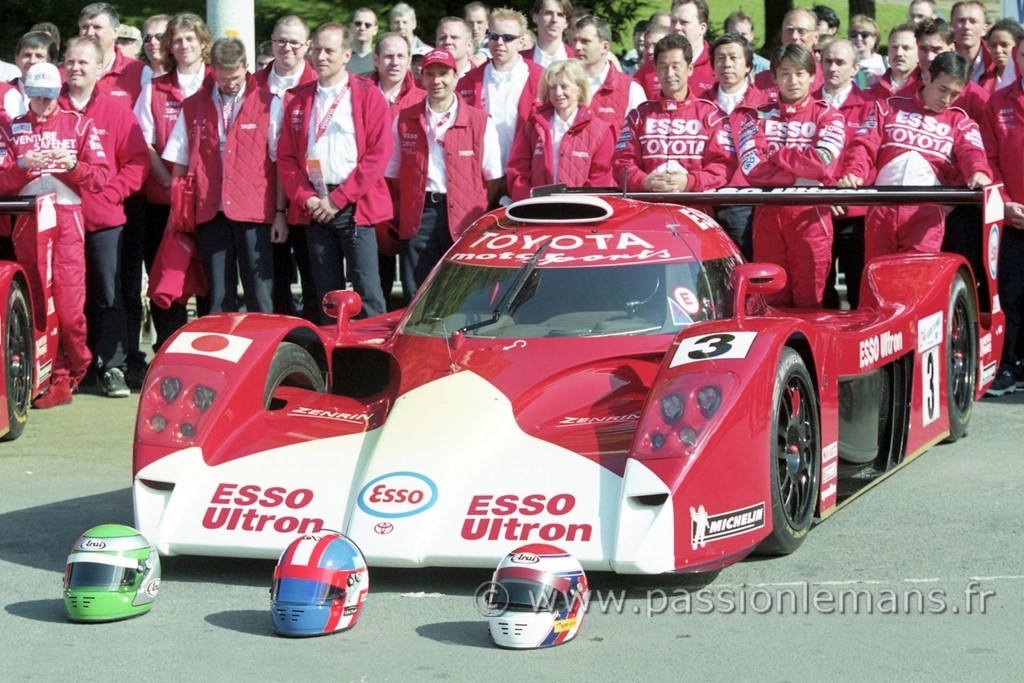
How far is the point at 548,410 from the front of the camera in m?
6.80

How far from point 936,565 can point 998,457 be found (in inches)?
94.8

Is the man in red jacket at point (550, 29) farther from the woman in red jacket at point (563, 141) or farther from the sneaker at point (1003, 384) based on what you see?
the sneaker at point (1003, 384)

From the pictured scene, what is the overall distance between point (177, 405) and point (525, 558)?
200 centimetres

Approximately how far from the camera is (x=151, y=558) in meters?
5.95

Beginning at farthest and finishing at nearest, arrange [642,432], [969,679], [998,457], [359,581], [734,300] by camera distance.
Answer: [998,457], [734,300], [642,432], [359,581], [969,679]

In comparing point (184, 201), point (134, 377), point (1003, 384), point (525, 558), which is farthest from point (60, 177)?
point (525, 558)

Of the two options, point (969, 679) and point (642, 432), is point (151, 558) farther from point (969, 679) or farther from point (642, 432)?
point (969, 679)

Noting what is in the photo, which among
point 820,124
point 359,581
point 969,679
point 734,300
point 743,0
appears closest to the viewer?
point 969,679

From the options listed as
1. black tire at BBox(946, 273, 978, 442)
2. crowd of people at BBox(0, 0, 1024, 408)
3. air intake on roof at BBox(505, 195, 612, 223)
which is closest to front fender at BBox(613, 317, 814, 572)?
air intake on roof at BBox(505, 195, 612, 223)

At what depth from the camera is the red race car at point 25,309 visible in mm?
9797

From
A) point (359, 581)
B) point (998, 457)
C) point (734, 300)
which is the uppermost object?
point (734, 300)

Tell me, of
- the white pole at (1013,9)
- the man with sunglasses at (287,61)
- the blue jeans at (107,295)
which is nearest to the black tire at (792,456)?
the man with sunglasses at (287,61)

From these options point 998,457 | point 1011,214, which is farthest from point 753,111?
point 998,457

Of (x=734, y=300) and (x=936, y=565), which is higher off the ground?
(x=734, y=300)
